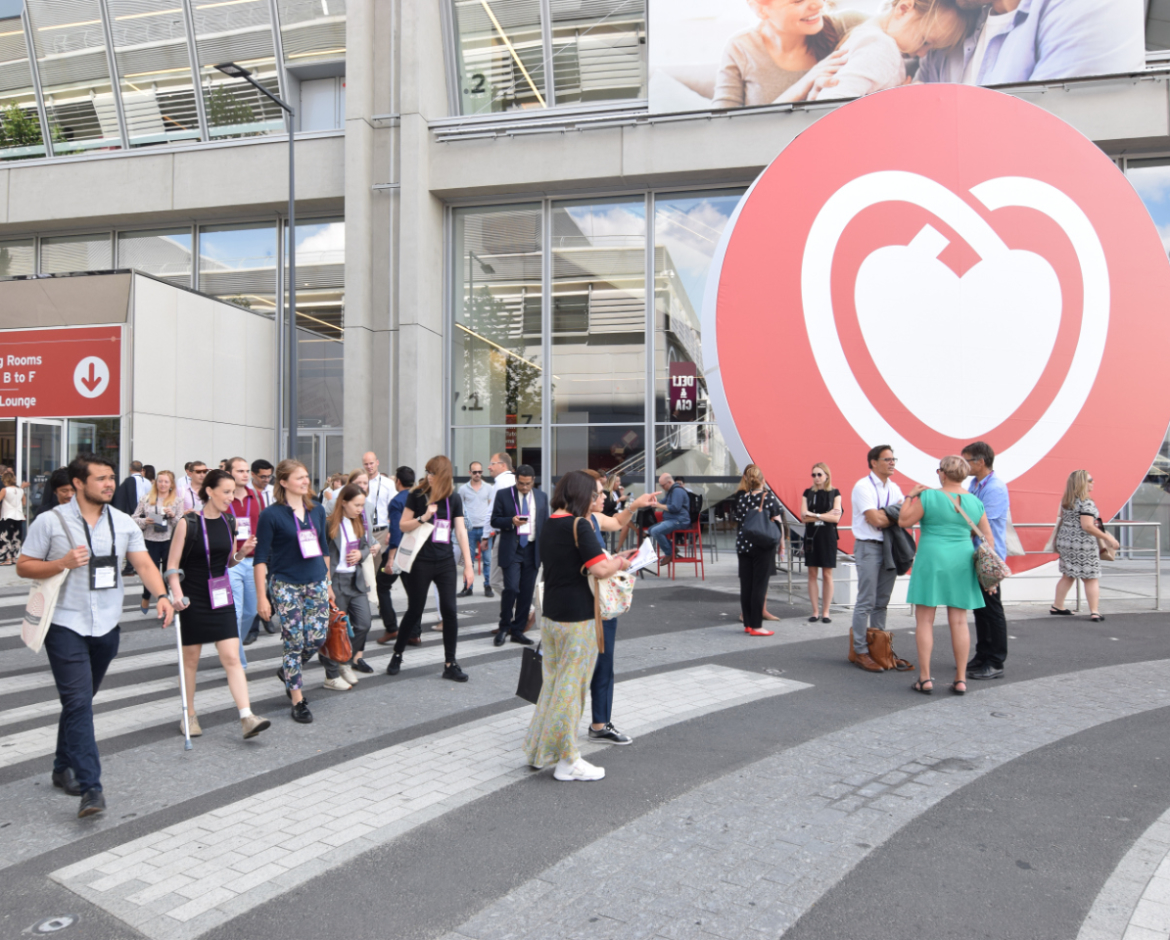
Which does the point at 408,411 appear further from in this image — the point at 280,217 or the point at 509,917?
the point at 509,917

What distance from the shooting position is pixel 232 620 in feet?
17.6

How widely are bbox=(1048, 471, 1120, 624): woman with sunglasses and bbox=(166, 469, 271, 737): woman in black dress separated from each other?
848cm

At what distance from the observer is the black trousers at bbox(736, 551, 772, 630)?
8.44 m

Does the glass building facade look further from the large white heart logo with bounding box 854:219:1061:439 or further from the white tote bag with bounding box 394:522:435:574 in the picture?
the white tote bag with bounding box 394:522:435:574

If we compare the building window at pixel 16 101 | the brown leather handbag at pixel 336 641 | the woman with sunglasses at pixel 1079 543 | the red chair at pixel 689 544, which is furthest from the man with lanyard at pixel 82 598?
the building window at pixel 16 101

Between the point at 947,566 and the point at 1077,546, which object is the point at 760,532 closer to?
the point at 947,566

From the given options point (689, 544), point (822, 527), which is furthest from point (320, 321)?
point (822, 527)

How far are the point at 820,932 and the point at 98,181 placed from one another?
73.6 ft

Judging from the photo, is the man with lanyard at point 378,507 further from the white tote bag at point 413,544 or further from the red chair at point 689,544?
the red chair at point 689,544

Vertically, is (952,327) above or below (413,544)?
above

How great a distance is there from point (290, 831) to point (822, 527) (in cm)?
674

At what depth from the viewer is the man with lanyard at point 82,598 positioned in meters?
4.08

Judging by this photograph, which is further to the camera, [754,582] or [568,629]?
[754,582]

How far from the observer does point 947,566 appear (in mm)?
6137
